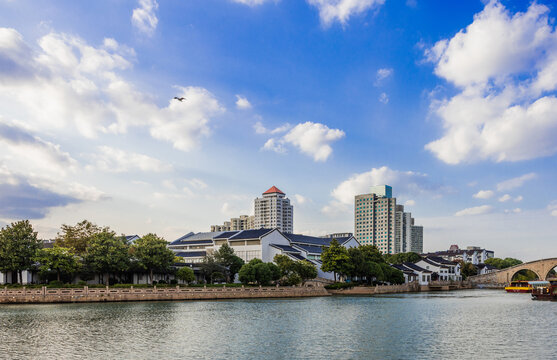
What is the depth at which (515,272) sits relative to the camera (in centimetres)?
14700

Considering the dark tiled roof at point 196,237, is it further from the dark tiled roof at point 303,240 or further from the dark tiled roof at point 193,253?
the dark tiled roof at point 303,240

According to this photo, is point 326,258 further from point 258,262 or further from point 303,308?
point 303,308

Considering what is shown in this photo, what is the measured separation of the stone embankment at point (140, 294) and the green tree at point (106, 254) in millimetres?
7112

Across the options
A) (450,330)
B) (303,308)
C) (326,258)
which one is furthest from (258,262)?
(450,330)

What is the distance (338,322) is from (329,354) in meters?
14.6

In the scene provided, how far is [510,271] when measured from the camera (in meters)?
148

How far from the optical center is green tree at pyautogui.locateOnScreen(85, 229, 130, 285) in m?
68.8

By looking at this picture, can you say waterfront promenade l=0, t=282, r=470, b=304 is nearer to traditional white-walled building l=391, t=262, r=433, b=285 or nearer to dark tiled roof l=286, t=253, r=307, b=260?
dark tiled roof l=286, t=253, r=307, b=260

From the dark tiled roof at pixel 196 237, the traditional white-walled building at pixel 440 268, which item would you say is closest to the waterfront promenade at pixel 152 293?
the dark tiled roof at pixel 196 237

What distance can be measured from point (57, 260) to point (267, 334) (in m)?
43.4

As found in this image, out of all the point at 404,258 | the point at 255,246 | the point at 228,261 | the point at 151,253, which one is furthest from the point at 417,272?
the point at 151,253

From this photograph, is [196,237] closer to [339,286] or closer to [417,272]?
[339,286]

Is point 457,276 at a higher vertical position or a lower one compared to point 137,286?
lower

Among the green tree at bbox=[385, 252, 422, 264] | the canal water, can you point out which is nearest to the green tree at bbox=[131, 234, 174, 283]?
the canal water
